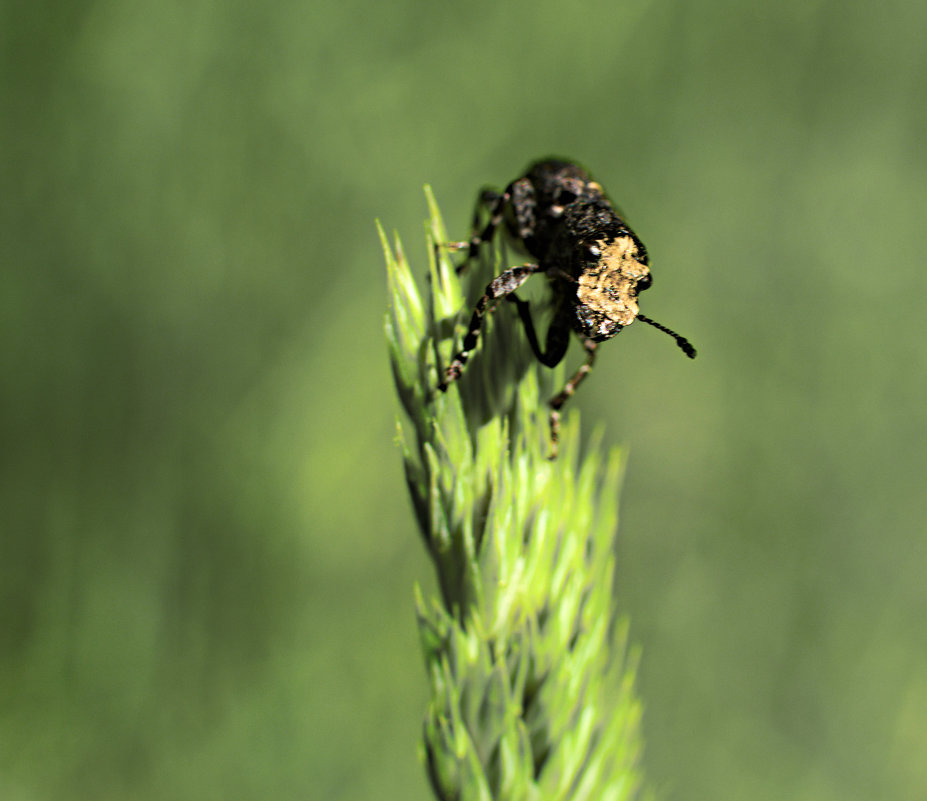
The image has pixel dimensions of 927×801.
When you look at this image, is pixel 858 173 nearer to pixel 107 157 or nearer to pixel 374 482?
pixel 374 482

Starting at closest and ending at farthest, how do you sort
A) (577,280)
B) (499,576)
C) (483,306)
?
(499,576) → (483,306) → (577,280)

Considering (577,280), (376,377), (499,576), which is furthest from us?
(376,377)

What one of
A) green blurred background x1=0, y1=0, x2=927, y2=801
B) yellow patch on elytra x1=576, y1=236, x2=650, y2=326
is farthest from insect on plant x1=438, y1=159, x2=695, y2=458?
green blurred background x1=0, y1=0, x2=927, y2=801

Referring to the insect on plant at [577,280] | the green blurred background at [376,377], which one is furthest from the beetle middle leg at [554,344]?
the green blurred background at [376,377]

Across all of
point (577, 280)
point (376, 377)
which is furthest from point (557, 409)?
point (376, 377)

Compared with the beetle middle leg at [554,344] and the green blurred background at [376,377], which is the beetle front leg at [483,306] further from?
the green blurred background at [376,377]

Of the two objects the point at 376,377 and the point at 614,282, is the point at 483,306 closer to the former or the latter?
the point at 614,282

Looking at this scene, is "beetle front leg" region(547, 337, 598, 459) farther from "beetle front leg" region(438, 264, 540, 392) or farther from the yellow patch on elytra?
"beetle front leg" region(438, 264, 540, 392)
